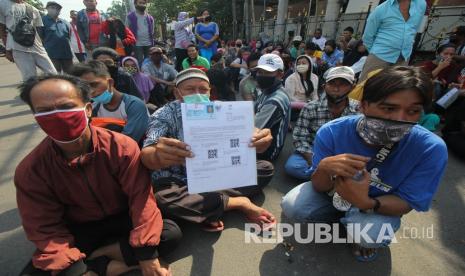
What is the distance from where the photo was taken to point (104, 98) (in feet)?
8.54

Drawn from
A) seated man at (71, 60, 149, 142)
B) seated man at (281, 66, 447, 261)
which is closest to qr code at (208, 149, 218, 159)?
seated man at (281, 66, 447, 261)

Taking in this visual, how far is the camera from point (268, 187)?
298 centimetres

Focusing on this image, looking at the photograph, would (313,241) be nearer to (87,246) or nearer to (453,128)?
(87,246)

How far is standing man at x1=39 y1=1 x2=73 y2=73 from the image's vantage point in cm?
520

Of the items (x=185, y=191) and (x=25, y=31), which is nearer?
(x=185, y=191)

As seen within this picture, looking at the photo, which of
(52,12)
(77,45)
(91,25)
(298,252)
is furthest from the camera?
(77,45)

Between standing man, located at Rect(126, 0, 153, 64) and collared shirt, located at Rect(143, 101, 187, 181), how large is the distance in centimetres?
429

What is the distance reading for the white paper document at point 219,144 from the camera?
1466 mm

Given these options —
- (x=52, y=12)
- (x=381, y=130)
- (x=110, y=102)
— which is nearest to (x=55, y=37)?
(x=52, y=12)

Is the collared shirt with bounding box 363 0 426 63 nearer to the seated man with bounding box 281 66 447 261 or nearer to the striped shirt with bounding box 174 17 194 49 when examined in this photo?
the seated man with bounding box 281 66 447 261

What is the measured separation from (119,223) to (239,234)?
0.95 m

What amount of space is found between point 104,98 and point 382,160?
2420mm

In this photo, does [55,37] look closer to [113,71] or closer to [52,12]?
[52,12]

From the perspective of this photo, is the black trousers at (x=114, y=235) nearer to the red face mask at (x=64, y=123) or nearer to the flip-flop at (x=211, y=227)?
the flip-flop at (x=211, y=227)
